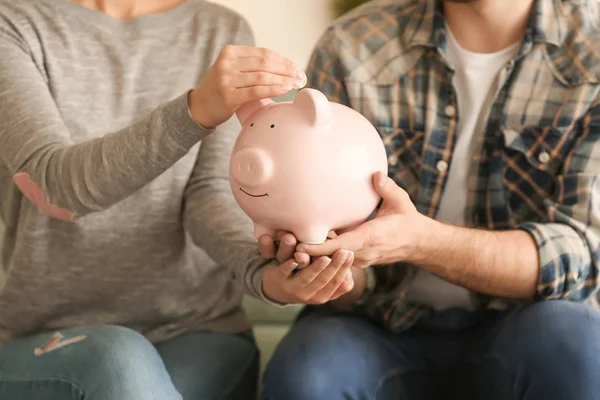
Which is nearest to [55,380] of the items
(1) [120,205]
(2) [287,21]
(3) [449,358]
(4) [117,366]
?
(4) [117,366]

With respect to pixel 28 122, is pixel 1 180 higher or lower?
lower

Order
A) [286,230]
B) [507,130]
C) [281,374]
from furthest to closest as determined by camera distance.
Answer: [507,130]
[281,374]
[286,230]

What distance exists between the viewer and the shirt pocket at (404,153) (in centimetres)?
113

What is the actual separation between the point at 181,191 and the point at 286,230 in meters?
0.35

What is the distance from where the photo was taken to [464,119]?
1116 millimetres

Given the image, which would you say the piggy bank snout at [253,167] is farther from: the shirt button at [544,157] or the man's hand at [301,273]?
the shirt button at [544,157]

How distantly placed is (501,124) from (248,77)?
0.45m

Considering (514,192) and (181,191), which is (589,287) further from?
(181,191)

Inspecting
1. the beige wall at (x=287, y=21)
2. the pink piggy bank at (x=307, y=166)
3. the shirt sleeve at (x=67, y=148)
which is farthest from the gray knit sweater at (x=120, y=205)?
the beige wall at (x=287, y=21)

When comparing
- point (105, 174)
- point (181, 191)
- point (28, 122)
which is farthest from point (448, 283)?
point (28, 122)

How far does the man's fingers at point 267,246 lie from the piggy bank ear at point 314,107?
17 cm

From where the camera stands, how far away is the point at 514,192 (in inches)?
43.2

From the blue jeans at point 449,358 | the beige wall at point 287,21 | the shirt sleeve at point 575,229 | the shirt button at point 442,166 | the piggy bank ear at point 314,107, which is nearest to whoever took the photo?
the piggy bank ear at point 314,107

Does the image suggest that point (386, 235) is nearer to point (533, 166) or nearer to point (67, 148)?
point (533, 166)
